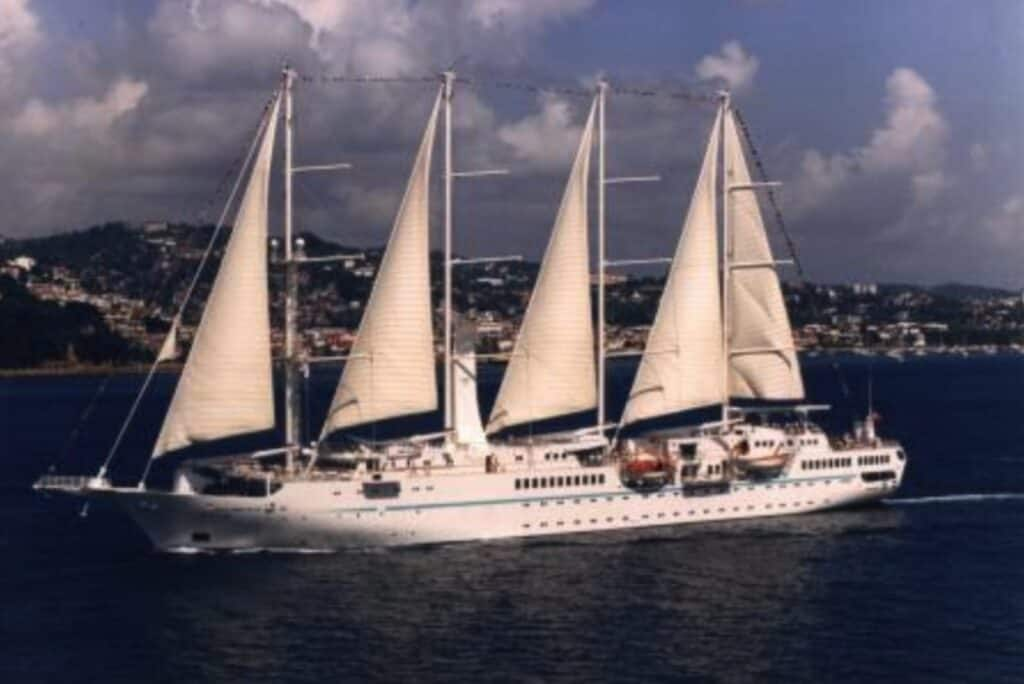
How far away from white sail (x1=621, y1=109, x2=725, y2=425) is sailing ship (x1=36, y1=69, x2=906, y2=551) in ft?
0.20

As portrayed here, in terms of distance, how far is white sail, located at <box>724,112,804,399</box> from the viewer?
58.1m

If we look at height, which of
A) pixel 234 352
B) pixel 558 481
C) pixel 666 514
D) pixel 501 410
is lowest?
pixel 666 514

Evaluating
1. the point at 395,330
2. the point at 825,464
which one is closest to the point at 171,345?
the point at 395,330

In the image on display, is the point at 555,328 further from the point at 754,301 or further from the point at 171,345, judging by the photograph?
the point at 171,345

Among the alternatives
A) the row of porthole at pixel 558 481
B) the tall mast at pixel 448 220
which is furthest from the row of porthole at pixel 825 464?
the tall mast at pixel 448 220

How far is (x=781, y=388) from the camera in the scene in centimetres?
5828

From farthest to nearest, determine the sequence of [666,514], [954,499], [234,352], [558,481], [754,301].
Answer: [954,499] < [754,301] < [666,514] < [558,481] < [234,352]

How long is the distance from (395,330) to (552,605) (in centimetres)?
1195

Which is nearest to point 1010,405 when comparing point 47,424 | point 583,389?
point 47,424

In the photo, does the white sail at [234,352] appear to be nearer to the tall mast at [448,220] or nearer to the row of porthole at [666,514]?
the tall mast at [448,220]

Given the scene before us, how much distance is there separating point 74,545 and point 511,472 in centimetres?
1472

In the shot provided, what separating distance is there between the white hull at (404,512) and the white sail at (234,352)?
2131 millimetres

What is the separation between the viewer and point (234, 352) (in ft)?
157

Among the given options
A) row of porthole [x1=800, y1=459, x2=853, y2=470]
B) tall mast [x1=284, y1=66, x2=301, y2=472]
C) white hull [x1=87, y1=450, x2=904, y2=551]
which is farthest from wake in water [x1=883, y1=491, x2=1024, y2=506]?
tall mast [x1=284, y1=66, x2=301, y2=472]
